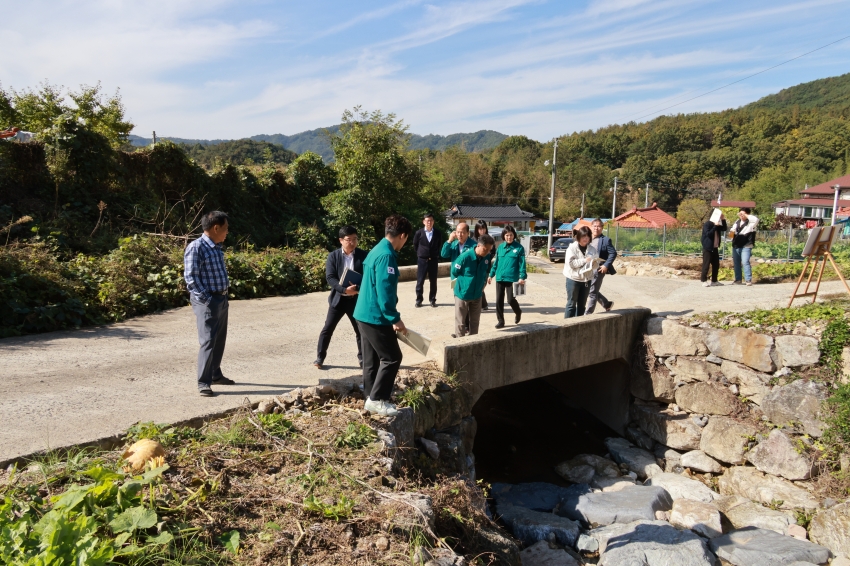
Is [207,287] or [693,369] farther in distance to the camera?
[693,369]

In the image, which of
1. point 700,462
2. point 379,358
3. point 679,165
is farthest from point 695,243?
point 679,165

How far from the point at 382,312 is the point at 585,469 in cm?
584

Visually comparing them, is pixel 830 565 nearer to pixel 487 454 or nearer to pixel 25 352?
pixel 487 454

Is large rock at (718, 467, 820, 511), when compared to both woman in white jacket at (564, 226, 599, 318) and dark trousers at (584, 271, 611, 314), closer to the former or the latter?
dark trousers at (584, 271, 611, 314)

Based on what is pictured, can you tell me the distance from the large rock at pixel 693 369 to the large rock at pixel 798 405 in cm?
90

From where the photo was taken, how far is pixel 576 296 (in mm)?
9391

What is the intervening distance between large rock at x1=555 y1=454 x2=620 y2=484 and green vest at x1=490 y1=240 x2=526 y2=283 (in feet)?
10.8

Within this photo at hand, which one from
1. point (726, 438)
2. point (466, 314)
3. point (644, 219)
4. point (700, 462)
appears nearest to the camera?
point (466, 314)

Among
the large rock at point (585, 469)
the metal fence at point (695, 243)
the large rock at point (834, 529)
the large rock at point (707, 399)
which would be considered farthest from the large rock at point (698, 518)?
the metal fence at point (695, 243)

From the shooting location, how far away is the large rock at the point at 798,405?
331 inches

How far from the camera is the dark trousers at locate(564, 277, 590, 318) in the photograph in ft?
30.6

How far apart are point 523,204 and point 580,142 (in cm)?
3517

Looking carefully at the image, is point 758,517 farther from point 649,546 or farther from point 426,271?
point 426,271

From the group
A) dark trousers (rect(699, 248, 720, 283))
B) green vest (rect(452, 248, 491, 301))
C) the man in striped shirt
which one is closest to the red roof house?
dark trousers (rect(699, 248, 720, 283))
